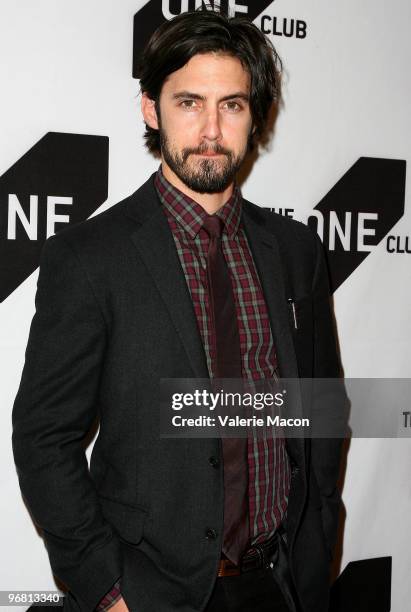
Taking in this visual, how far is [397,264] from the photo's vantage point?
2.43 m

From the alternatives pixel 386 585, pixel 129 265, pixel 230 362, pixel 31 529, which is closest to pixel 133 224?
pixel 129 265

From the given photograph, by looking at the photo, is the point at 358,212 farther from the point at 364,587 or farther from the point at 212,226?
the point at 364,587

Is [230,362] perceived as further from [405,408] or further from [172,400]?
[405,408]

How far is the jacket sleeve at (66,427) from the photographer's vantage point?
1.42 metres

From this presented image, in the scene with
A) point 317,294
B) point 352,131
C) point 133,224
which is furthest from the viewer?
point 352,131

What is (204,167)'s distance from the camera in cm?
159

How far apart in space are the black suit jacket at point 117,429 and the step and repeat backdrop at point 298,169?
464mm

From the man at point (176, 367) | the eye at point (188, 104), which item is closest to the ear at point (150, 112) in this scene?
the man at point (176, 367)

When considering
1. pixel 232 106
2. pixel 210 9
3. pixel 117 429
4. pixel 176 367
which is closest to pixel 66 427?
pixel 117 429

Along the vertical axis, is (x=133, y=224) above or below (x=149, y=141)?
below

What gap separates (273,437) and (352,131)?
1.22 meters

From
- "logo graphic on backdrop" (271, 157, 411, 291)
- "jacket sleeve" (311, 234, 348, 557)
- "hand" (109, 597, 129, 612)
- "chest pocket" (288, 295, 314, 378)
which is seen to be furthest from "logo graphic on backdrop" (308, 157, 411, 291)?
"hand" (109, 597, 129, 612)

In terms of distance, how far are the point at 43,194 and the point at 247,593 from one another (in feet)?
3.90

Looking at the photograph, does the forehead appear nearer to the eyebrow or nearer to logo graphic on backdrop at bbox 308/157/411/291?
the eyebrow
